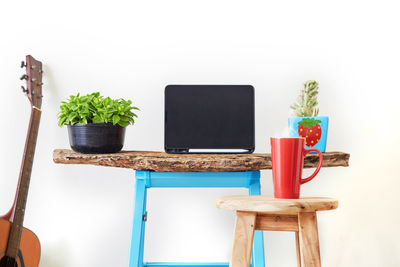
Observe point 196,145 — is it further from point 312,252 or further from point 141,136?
point 312,252

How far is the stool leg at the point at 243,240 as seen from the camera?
2.66ft

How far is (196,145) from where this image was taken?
4.09 feet

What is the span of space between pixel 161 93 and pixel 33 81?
41 centimetres

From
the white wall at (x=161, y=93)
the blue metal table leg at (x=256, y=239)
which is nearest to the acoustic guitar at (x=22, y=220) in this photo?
the white wall at (x=161, y=93)

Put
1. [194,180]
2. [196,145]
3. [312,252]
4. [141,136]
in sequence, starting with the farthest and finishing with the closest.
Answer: [141,136], [196,145], [194,180], [312,252]

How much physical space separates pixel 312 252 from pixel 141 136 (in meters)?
0.79

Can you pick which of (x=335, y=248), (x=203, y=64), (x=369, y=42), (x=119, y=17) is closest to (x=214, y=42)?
(x=203, y=64)

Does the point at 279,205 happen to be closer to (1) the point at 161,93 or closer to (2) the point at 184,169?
(2) the point at 184,169

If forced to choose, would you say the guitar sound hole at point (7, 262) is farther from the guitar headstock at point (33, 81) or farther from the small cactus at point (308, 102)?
the small cactus at point (308, 102)

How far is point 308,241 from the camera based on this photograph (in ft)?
2.63

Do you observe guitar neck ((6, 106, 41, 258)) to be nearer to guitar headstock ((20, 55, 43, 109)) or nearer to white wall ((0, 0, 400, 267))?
guitar headstock ((20, 55, 43, 109))

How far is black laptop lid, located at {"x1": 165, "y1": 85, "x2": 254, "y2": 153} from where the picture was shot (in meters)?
1.25

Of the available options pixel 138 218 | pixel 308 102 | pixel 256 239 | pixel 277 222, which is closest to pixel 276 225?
pixel 277 222

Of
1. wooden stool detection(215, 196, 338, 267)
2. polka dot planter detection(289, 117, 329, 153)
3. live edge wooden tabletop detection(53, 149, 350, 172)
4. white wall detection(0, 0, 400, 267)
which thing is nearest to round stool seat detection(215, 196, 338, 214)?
wooden stool detection(215, 196, 338, 267)
